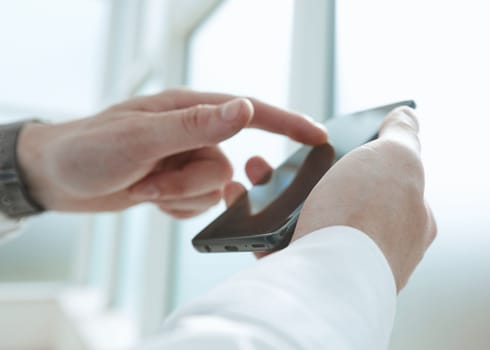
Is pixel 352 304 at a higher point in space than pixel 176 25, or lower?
lower

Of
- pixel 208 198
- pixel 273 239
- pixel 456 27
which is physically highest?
pixel 456 27

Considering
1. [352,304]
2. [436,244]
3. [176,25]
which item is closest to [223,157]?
[436,244]

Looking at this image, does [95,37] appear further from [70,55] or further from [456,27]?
[456,27]

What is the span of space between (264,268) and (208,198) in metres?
0.42

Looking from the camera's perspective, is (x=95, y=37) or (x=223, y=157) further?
(x=95, y=37)

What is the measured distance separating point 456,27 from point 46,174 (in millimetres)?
545

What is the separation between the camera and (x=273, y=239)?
0.28 m

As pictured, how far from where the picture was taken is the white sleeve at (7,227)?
615 millimetres

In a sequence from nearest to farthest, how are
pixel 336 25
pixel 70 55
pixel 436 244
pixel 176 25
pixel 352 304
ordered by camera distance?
pixel 352 304
pixel 436 244
pixel 336 25
pixel 176 25
pixel 70 55

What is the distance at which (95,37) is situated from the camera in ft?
7.98

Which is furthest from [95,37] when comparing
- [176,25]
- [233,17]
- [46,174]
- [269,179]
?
[269,179]

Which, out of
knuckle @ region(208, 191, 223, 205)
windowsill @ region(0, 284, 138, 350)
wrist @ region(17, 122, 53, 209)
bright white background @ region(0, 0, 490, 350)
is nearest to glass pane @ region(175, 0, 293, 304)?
bright white background @ region(0, 0, 490, 350)

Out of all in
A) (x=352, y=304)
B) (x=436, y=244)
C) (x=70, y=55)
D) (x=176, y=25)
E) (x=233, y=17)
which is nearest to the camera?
(x=352, y=304)

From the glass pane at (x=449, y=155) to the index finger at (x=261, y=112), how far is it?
0.34ft
